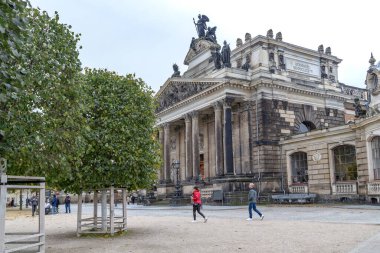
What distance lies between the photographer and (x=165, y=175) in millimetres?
50719

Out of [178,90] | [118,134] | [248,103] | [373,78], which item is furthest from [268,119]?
[118,134]

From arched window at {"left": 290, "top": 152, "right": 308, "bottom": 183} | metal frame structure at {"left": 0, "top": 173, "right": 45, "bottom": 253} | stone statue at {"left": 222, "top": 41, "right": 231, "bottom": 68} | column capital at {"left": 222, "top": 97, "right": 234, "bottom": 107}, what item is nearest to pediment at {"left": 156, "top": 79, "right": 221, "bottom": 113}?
column capital at {"left": 222, "top": 97, "right": 234, "bottom": 107}

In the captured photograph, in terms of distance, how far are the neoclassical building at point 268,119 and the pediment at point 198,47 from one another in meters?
0.11

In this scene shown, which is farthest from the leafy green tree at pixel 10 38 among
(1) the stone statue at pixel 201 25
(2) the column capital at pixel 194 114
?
(1) the stone statue at pixel 201 25

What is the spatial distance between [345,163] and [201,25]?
23.1m

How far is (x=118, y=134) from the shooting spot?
1514 cm

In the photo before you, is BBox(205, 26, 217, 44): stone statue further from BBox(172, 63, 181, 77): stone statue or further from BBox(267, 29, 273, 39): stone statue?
BBox(267, 29, 273, 39): stone statue

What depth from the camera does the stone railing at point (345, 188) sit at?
31.8 metres

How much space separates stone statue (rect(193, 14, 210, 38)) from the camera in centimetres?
4812

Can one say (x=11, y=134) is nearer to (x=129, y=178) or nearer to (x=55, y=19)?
(x=55, y=19)

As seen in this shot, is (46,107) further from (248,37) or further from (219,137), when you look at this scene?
(248,37)

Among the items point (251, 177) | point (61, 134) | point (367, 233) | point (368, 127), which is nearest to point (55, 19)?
point (61, 134)

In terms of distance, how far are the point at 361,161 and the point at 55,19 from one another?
25075 millimetres

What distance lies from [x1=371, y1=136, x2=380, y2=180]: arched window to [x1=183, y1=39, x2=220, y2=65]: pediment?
20.7 meters
